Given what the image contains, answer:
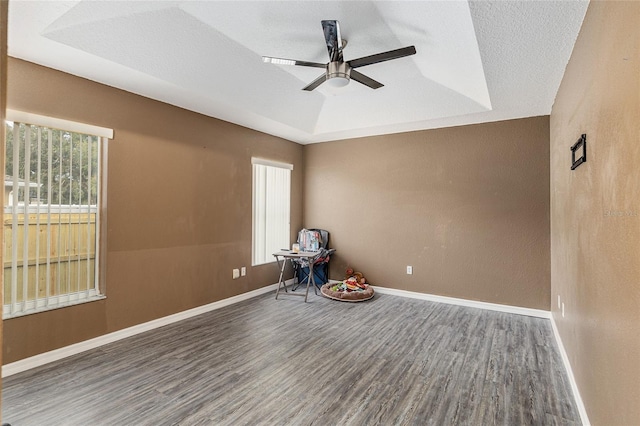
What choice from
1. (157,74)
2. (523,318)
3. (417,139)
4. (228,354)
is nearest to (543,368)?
(523,318)

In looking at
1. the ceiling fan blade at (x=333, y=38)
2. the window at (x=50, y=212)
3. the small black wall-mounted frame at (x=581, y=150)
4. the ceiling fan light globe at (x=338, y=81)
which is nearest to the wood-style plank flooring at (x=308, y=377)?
the window at (x=50, y=212)

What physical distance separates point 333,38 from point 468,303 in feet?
12.1

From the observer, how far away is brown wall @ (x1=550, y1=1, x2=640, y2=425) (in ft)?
4.16

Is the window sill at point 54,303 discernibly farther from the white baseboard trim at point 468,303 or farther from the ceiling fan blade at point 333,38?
the white baseboard trim at point 468,303

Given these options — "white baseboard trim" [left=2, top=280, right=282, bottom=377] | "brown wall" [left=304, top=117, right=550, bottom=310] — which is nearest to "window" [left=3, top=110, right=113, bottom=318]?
"white baseboard trim" [left=2, top=280, right=282, bottom=377]

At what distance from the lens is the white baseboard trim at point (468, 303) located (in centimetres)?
402

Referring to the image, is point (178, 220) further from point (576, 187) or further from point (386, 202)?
point (576, 187)

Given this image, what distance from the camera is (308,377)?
256 centimetres

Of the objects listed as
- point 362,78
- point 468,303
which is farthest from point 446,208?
point 362,78

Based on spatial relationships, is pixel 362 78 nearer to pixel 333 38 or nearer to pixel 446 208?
pixel 333 38

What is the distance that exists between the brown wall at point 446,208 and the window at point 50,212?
339 centimetres

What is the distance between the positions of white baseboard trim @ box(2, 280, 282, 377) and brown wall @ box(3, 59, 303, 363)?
0.16 ft

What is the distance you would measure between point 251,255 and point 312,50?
114 inches

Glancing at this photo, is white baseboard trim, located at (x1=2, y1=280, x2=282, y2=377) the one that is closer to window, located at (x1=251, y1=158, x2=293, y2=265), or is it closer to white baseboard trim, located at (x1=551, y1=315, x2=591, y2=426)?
window, located at (x1=251, y1=158, x2=293, y2=265)
